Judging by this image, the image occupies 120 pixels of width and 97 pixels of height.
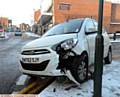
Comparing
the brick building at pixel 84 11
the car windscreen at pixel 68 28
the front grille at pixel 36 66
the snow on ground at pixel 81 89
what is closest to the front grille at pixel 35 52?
the front grille at pixel 36 66

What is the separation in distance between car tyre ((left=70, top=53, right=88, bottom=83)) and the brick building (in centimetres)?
4630

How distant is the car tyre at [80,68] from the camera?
262 inches

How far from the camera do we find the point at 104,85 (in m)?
6.90

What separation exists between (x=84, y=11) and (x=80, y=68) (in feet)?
169

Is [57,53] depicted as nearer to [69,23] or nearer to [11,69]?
[69,23]

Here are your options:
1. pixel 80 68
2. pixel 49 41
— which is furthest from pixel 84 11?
pixel 80 68

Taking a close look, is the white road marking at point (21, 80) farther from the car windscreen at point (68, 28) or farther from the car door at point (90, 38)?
the car door at point (90, 38)

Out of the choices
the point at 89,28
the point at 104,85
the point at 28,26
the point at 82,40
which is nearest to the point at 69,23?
the point at 89,28

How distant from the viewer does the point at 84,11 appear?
5769 cm

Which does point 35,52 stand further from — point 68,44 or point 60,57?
point 68,44

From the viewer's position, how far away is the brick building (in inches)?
2121

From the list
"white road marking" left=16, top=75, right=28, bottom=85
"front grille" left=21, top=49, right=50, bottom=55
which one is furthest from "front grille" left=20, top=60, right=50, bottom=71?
"white road marking" left=16, top=75, right=28, bottom=85

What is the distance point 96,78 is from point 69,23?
3.11 m

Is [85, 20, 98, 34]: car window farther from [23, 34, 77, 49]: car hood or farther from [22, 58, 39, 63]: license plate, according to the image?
[22, 58, 39, 63]: license plate
